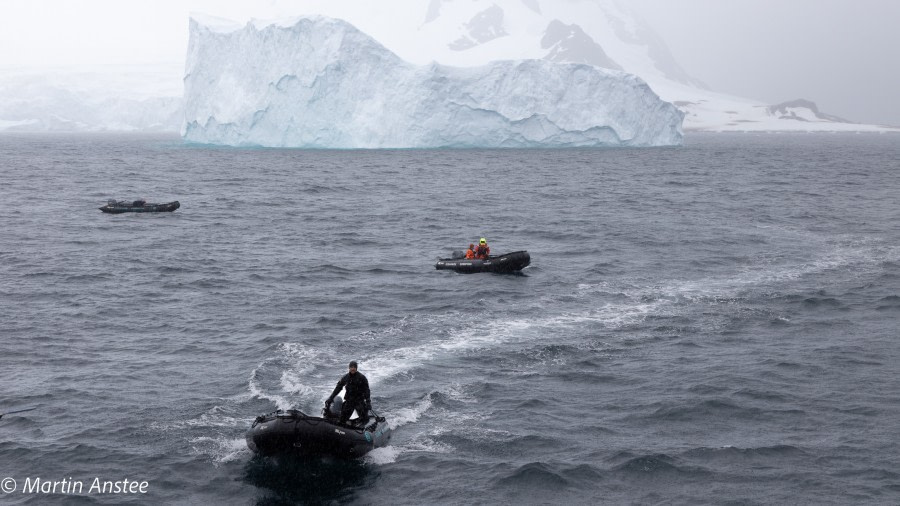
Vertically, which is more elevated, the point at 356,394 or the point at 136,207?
the point at 136,207

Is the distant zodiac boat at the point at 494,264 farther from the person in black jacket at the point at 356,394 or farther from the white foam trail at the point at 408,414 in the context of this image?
the person in black jacket at the point at 356,394

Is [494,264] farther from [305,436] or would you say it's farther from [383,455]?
[305,436]

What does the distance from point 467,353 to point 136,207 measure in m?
34.3

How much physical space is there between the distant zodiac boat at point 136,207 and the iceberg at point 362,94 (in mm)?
42653

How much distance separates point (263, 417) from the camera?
56.3 ft

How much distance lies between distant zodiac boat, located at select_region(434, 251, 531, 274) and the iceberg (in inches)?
2375

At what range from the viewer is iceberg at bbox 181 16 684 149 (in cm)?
9319

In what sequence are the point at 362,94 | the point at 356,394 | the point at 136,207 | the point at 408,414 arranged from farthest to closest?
1. the point at 362,94
2. the point at 136,207
3. the point at 408,414
4. the point at 356,394

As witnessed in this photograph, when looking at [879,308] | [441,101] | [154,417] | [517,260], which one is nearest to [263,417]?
[154,417]

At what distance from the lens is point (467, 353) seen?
78.1 feet

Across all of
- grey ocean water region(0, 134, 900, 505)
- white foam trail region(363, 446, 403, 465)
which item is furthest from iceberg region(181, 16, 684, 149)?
white foam trail region(363, 446, 403, 465)

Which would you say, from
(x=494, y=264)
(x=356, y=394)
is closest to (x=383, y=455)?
(x=356, y=394)

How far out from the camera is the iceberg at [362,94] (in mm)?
93188

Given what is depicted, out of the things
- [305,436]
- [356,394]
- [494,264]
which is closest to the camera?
[305,436]
